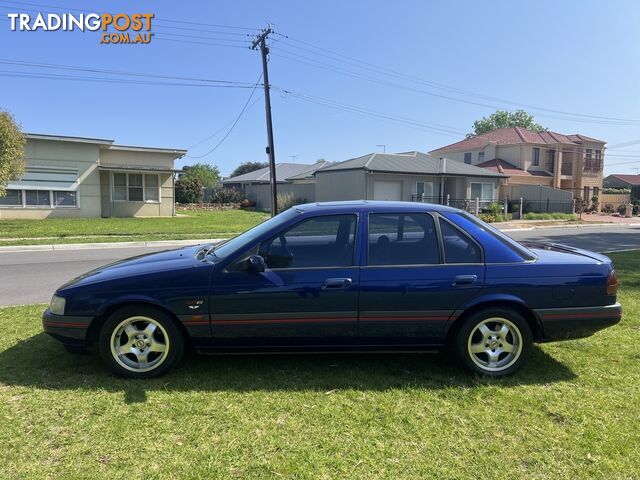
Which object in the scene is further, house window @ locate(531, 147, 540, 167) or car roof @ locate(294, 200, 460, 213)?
house window @ locate(531, 147, 540, 167)

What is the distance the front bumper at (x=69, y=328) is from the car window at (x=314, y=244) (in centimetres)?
159

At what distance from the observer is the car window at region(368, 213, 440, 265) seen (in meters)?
4.12

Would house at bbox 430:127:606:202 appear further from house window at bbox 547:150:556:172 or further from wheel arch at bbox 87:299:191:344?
wheel arch at bbox 87:299:191:344

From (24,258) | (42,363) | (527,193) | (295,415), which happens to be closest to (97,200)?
(24,258)

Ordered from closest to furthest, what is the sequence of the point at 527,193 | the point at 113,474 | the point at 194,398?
the point at 113,474
the point at 194,398
the point at 527,193

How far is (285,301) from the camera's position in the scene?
3967 mm

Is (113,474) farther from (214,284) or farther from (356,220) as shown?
(356,220)

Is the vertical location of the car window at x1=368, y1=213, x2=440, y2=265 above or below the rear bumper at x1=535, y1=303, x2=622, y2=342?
above

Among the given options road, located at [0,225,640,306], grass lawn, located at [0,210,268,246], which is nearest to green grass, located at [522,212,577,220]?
road, located at [0,225,640,306]

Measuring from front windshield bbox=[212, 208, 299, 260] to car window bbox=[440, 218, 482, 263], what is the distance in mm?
1353

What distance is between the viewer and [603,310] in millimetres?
4133

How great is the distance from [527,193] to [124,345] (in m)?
37.6

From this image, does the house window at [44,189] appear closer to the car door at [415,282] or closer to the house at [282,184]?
the house at [282,184]

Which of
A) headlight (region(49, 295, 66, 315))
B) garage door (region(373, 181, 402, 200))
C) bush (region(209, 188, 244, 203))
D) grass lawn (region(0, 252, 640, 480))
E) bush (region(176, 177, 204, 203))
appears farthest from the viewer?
bush (region(209, 188, 244, 203))
